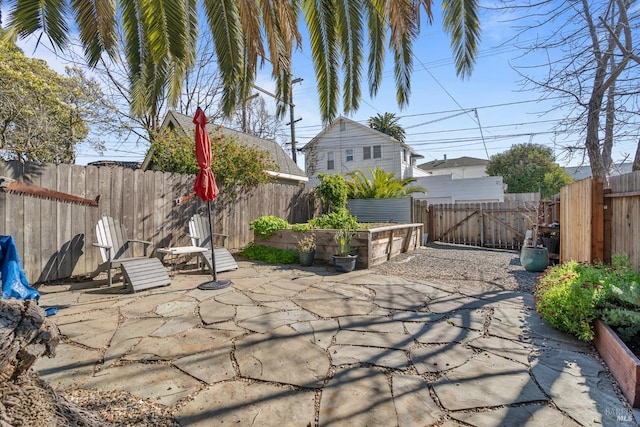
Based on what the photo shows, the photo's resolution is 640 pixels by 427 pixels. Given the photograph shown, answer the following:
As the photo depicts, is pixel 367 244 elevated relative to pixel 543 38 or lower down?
lower down

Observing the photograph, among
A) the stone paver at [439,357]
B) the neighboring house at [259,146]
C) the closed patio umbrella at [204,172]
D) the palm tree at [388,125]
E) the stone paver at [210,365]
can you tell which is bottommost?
the stone paver at [439,357]

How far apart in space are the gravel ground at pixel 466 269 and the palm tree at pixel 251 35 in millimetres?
3385

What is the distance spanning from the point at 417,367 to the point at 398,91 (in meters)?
2.43

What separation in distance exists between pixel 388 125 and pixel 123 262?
1029 inches

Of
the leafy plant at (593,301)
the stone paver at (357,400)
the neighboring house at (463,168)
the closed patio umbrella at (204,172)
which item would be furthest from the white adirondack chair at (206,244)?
the neighboring house at (463,168)

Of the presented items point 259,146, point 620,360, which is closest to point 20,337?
point 620,360

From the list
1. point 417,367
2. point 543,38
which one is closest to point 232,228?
point 417,367

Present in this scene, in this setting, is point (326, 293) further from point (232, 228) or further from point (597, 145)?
point (597, 145)

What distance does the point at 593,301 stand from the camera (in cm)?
275

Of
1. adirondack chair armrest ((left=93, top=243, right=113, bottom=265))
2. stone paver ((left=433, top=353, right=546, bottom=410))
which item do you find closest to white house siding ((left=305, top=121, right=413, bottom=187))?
adirondack chair armrest ((left=93, top=243, right=113, bottom=265))

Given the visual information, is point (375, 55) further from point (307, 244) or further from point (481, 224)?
point (481, 224)

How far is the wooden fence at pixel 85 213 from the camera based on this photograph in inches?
167

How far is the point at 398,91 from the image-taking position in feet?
10.1

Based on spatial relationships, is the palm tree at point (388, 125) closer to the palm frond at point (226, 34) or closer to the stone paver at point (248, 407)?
the palm frond at point (226, 34)
